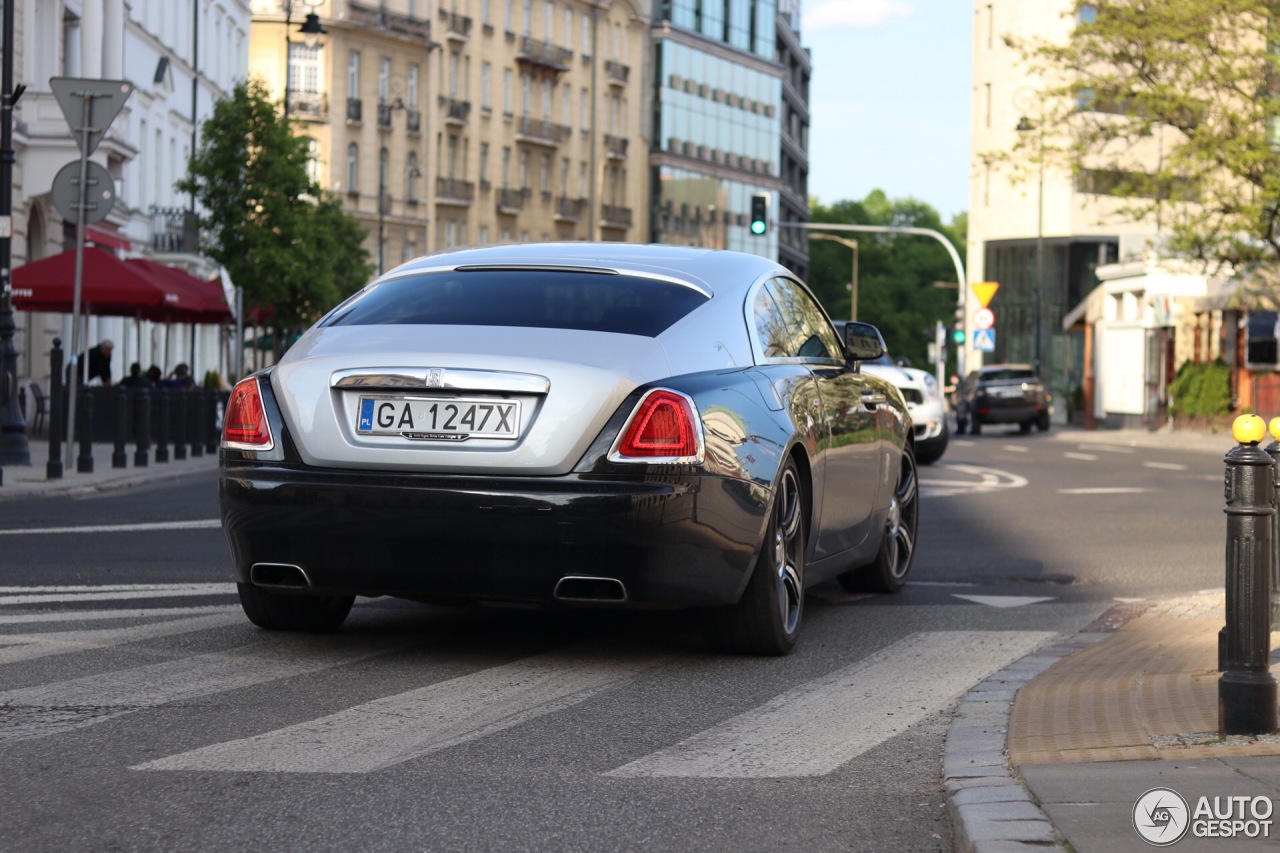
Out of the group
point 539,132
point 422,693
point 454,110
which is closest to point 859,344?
point 422,693

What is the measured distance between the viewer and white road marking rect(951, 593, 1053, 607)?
9984 millimetres

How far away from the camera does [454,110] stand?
322 feet

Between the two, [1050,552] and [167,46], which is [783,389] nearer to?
[1050,552]

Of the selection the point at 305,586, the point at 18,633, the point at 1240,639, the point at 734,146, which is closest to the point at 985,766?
the point at 1240,639

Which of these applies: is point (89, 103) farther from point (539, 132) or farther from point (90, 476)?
point (539, 132)

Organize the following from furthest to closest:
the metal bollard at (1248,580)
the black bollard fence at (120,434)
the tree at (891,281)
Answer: the tree at (891,281) → the black bollard fence at (120,434) → the metal bollard at (1248,580)

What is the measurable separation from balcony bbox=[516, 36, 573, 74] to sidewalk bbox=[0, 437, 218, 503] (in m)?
78.4

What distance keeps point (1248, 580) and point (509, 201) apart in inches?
3824

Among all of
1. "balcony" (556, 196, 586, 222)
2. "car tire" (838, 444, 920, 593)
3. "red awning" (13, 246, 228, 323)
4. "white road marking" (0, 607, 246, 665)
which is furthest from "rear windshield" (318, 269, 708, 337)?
"balcony" (556, 196, 586, 222)

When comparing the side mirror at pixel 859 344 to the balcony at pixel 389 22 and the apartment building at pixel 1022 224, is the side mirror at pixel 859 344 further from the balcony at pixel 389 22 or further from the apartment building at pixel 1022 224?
the balcony at pixel 389 22

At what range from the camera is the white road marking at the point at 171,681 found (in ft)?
20.0

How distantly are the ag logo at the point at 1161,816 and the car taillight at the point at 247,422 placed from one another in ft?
11.6

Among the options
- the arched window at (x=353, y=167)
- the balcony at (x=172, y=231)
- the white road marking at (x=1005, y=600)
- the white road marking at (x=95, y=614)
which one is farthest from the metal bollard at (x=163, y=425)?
the arched window at (x=353, y=167)

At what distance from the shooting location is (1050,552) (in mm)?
13180
